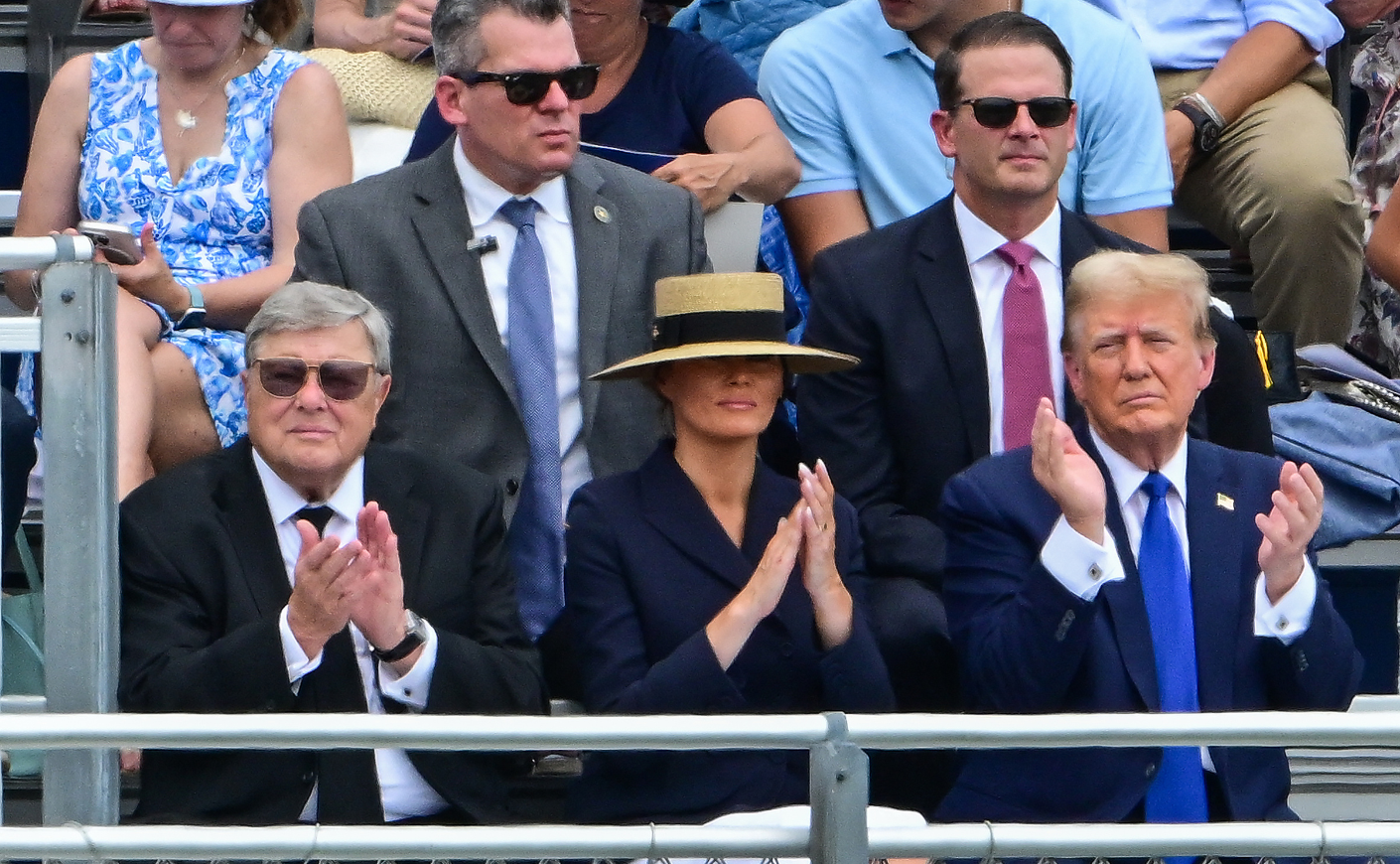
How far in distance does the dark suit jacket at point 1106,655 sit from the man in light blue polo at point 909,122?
1.35 m

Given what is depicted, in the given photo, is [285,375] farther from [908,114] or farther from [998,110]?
[908,114]

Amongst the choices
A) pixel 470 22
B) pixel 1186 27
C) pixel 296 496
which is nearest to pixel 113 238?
pixel 296 496

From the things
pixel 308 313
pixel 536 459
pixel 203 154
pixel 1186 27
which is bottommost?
pixel 536 459

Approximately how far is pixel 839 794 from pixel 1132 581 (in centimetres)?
132

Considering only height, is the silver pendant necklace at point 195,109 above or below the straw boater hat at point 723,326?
above

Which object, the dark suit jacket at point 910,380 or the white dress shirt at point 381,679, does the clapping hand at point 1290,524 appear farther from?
the white dress shirt at point 381,679

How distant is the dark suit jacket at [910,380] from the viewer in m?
4.04

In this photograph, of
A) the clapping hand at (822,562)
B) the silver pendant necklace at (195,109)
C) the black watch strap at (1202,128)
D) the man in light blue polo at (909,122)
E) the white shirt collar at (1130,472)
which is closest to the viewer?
the clapping hand at (822,562)

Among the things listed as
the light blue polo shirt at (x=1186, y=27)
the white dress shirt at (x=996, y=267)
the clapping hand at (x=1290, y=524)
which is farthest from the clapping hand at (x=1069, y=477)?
the light blue polo shirt at (x=1186, y=27)

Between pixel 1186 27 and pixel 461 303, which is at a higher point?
pixel 1186 27

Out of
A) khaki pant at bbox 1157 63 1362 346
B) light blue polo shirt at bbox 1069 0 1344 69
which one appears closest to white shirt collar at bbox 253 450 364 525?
khaki pant at bbox 1157 63 1362 346

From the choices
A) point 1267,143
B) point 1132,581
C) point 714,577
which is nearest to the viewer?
point 1132,581

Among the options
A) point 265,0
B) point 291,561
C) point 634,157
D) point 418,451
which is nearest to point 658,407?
point 418,451

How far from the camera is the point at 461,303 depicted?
4.07m
